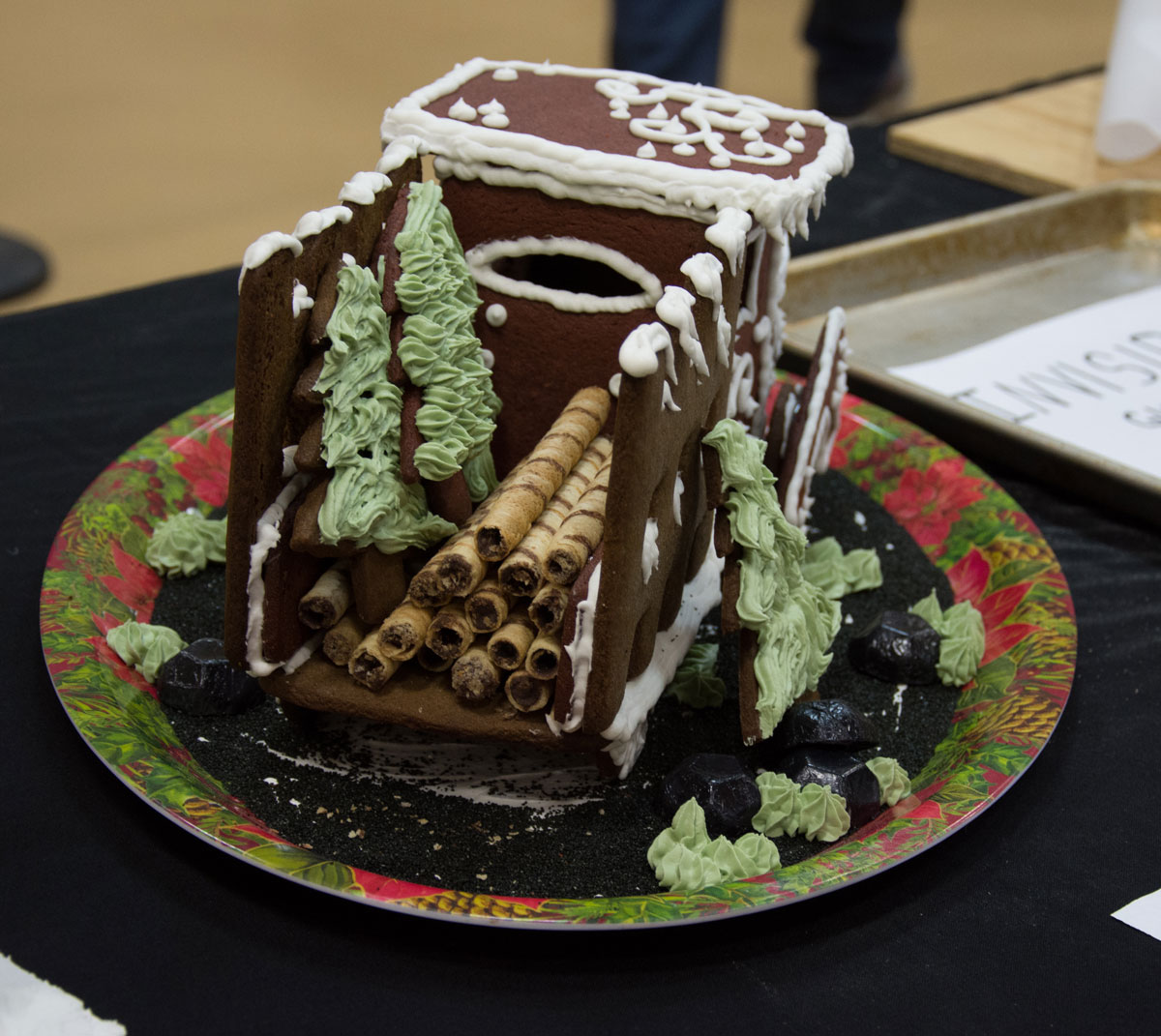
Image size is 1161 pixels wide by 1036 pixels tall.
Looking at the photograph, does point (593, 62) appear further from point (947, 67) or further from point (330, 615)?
point (330, 615)

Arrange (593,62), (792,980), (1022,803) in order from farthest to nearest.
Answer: (593,62), (1022,803), (792,980)

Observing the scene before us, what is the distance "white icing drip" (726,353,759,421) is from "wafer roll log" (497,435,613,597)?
8.4 inches

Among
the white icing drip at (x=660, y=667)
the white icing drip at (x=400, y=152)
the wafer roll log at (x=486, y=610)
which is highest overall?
the white icing drip at (x=400, y=152)

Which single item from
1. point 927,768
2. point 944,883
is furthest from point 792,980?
point 927,768

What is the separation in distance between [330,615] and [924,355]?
1.52 meters

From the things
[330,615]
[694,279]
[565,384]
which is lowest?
[330,615]

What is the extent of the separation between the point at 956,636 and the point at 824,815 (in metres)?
0.44

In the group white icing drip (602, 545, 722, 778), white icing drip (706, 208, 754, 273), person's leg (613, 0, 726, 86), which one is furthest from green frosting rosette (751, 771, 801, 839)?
person's leg (613, 0, 726, 86)

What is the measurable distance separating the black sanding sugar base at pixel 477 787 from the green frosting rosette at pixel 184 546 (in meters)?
0.10

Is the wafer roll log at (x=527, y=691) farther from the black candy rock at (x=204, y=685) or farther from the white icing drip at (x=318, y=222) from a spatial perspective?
the white icing drip at (x=318, y=222)

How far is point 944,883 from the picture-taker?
1441 mm

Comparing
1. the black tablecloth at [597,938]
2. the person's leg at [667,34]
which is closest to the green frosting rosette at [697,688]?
the black tablecloth at [597,938]

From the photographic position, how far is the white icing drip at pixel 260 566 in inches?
57.0

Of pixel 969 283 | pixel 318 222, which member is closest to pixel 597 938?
pixel 318 222
